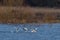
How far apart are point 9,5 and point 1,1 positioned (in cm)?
148

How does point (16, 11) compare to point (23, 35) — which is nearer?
point (23, 35)

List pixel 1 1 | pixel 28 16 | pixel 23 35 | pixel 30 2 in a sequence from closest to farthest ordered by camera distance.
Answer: pixel 23 35 < pixel 28 16 < pixel 1 1 < pixel 30 2

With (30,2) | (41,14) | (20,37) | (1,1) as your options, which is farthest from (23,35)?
(30,2)

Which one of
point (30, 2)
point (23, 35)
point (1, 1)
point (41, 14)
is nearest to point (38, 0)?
point (30, 2)

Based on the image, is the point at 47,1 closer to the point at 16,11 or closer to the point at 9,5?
the point at 9,5

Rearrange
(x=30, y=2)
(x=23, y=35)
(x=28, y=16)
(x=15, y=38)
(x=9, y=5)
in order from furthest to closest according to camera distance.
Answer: (x=30, y=2) → (x=9, y=5) → (x=28, y=16) → (x=23, y=35) → (x=15, y=38)

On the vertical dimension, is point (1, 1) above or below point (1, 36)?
below

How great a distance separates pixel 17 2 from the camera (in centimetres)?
1112

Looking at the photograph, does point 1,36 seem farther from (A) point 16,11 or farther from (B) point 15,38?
(A) point 16,11

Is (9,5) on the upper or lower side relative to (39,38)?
lower

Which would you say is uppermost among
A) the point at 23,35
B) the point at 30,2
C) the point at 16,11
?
the point at 23,35

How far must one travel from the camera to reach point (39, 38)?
13.3 feet

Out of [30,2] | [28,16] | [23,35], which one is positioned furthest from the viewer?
[30,2]

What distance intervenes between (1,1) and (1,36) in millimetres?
8364
